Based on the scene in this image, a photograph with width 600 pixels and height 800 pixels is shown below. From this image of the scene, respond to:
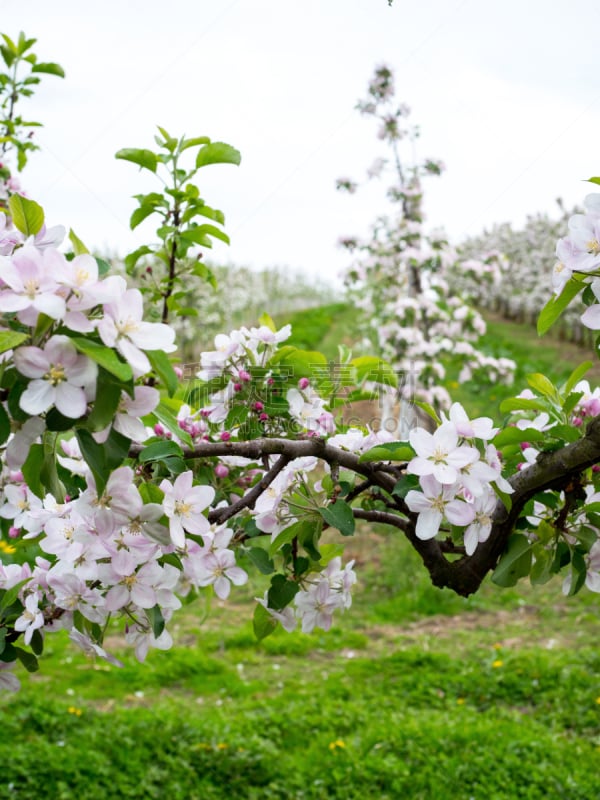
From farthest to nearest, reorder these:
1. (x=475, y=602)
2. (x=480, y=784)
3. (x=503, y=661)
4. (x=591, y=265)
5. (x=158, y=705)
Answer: (x=475, y=602) → (x=503, y=661) → (x=158, y=705) → (x=480, y=784) → (x=591, y=265)

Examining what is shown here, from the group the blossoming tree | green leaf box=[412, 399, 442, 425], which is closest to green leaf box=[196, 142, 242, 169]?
the blossoming tree

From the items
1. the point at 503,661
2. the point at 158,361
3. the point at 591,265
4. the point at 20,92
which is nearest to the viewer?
the point at 158,361

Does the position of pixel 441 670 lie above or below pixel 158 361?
below

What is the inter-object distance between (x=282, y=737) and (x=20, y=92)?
3.14 metres

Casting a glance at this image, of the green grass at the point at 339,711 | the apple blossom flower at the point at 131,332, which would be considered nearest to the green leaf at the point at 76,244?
the apple blossom flower at the point at 131,332

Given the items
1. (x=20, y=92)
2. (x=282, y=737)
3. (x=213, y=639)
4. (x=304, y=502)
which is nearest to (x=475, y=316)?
(x=213, y=639)

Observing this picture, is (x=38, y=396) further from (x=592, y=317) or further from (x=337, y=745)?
(x=337, y=745)

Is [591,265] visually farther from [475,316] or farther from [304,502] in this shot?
[475,316]

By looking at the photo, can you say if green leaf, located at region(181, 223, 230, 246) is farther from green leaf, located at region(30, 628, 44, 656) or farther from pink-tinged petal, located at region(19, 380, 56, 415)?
pink-tinged petal, located at region(19, 380, 56, 415)

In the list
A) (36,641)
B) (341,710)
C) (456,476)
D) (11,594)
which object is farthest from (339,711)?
(456,476)

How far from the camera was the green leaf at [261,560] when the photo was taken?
1.37m

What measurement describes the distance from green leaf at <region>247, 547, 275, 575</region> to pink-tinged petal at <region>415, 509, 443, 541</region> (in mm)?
312

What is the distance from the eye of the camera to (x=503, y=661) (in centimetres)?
466

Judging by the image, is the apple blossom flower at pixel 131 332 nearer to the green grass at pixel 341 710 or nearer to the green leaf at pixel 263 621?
the green leaf at pixel 263 621
